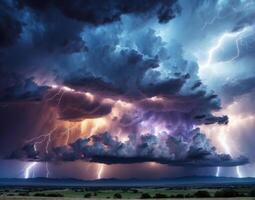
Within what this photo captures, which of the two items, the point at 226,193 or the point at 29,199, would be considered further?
the point at 226,193

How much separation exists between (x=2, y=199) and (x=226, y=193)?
136 feet

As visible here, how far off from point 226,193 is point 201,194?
8126 mm

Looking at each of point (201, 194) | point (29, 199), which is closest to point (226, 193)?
point (201, 194)

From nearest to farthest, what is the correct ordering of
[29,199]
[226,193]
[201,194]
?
1. [29,199]
2. [226,193]
3. [201,194]

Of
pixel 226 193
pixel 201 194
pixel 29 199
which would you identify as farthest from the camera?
pixel 201 194

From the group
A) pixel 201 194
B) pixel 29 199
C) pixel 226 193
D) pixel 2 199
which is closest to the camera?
pixel 2 199

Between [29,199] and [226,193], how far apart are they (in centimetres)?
3695

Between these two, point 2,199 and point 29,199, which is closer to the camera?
point 2,199

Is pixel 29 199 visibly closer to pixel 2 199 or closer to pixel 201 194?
pixel 2 199

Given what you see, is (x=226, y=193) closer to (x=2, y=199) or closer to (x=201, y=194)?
(x=201, y=194)

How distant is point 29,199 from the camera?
61719 mm

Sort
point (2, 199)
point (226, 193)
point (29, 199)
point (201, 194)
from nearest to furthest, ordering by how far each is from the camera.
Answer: point (2, 199), point (29, 199), point (226, 193), point (201, 194)

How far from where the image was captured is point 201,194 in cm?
8700

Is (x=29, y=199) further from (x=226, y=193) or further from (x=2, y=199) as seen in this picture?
(x=226, y=193)
